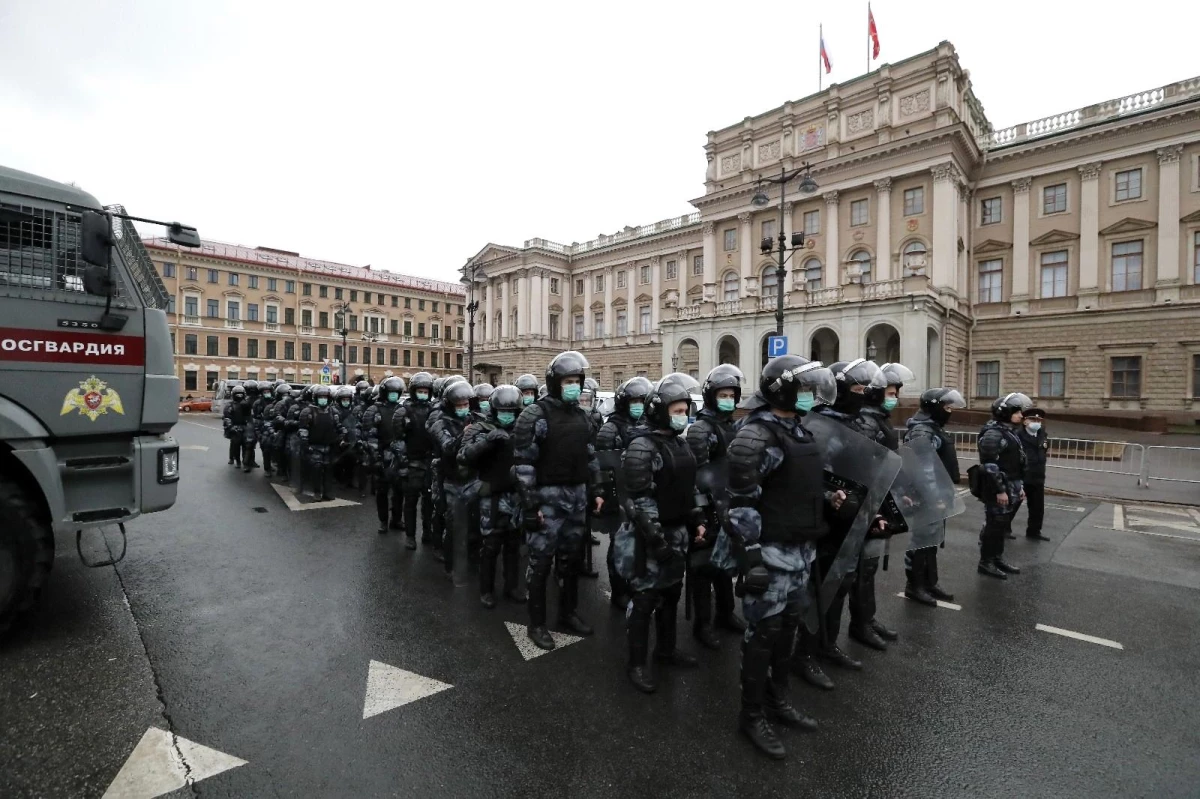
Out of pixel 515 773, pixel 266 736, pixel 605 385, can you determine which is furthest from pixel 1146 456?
pixel 605 385

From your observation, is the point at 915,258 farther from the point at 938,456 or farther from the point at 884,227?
the point at 938,456

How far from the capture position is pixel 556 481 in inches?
187

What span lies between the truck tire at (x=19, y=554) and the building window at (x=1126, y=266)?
40964mm

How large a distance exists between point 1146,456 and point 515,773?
15.3 metres

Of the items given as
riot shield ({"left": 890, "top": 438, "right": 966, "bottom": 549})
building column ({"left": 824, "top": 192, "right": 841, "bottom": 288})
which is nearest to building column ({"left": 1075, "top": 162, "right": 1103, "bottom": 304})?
building column ({"left": 824, "top": 192, "right": 841, "bottom": 288})

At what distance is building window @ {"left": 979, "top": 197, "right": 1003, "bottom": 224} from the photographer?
34156mm

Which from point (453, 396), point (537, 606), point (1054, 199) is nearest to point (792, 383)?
point (537, 606)

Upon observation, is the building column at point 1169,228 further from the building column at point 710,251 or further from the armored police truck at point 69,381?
the armored police truck at point 69,381

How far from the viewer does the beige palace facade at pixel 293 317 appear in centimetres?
5747

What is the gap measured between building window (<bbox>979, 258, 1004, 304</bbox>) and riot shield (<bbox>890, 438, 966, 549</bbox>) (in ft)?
118

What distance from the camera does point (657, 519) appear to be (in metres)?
3.89

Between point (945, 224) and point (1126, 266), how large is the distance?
8.91m

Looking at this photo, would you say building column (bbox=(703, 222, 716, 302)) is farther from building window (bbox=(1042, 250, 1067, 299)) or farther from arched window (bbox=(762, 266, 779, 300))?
building window (bbox=(1042, 250, 1067, 299))

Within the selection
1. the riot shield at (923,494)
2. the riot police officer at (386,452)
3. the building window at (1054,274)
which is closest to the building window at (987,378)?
the building window at (1054,274)
